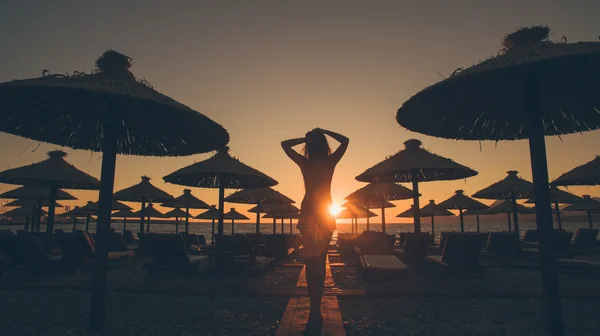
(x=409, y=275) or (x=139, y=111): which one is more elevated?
(x=139, y=111)

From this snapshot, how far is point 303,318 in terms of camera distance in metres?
4.19

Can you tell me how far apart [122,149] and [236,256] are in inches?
137

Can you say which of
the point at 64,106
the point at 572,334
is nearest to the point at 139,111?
the point at 64,106

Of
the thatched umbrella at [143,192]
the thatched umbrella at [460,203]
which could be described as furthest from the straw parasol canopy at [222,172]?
the thatched umbrella at [460,203]

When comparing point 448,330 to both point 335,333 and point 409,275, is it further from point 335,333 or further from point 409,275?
point 409,275

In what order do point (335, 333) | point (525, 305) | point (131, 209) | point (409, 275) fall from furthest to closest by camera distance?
point (131, 209) → point (409, 275) → point (525, 305) → point (335, 333)

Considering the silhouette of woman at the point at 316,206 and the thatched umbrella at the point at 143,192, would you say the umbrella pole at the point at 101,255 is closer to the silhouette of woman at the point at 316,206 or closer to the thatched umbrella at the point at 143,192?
the silhouette of woman at the point at 316,206

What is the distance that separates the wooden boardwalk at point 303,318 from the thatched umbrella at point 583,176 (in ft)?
32.0

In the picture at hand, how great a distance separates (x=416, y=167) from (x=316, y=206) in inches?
210

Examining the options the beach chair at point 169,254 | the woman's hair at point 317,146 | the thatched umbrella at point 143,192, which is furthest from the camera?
the thatched umbrella at point 143,192

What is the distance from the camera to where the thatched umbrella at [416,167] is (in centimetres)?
852

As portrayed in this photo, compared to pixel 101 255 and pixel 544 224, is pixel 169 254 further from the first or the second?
pixel 544 224

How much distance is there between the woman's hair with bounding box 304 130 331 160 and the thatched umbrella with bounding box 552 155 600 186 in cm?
1063

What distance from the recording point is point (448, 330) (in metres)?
4.02
